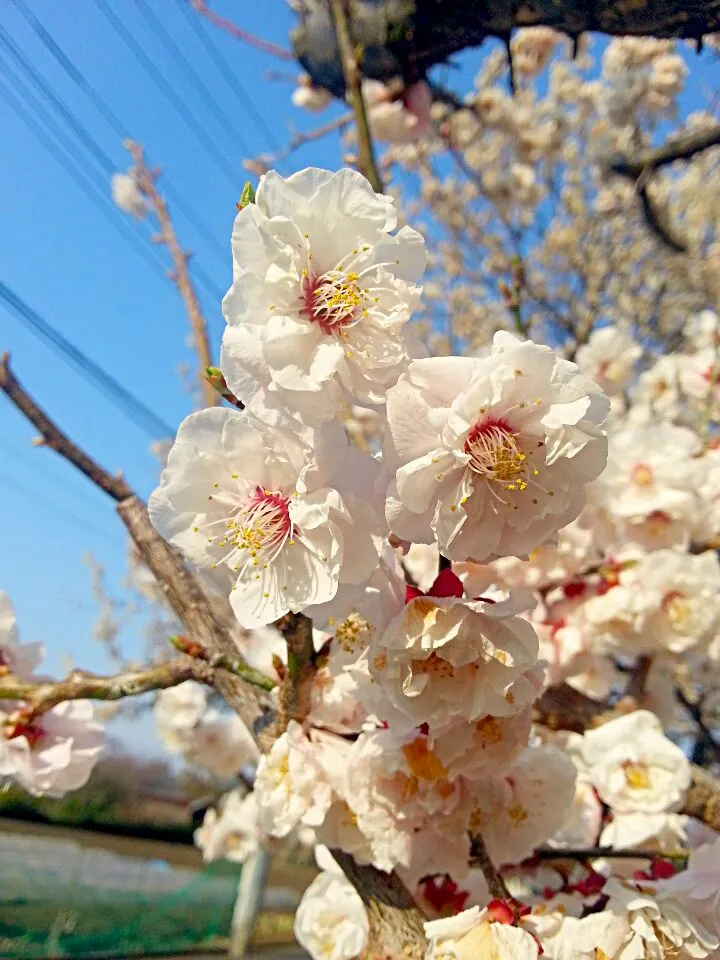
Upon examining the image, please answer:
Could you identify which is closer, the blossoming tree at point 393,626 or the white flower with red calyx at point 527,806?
the blossoming tree at point 393,626

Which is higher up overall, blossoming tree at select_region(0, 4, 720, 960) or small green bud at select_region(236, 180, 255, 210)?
small green bud at select_region(236, 180, 255, 210)

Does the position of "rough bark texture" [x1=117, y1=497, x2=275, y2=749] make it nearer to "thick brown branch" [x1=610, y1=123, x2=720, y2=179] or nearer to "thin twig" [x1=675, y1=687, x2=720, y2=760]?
"thick brown branch" [x1=610, y1=123, x2=720, y2=179]

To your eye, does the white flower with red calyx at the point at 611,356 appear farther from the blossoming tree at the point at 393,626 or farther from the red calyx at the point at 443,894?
the red calyx at the point at 443,894

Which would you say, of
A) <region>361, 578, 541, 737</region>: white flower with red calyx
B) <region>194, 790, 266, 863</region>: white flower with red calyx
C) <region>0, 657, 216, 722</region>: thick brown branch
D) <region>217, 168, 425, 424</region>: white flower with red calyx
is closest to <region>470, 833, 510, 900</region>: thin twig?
<region>361, 578, 541, 737</region>: white flower with red calyx

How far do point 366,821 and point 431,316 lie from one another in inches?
259

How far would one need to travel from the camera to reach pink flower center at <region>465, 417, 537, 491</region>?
0.62 meters

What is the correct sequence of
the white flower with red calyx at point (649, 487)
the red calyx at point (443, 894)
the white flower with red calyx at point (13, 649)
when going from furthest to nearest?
1. the white flower with red calyx at point (649, 487)
2. the white flower with red calyx at point (13, 649)
3. the red calyx at point (443, 894)

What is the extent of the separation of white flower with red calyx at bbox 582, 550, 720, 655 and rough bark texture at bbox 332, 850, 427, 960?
873 mm

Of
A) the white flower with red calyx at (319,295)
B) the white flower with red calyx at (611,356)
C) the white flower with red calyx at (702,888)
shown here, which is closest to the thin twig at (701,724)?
the white flower with red calyx at (611,356)

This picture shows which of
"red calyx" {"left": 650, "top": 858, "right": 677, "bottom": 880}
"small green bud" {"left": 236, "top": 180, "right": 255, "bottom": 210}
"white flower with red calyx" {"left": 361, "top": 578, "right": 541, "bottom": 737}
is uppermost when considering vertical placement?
"small green bud" {"left": 236, "top": 180, "right": 255, "bottom": 210}

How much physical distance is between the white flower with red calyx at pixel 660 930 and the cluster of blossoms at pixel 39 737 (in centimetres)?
83

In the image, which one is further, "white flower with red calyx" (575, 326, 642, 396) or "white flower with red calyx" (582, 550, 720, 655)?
"white flower with red calyx" (575, 326, 642, 396)

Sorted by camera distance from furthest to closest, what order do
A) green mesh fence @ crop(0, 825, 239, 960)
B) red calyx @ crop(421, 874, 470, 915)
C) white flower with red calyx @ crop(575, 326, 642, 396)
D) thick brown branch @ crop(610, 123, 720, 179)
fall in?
green mesh fence @ crop(0, 825, 239, 960), white flower with red calyx @ crop(575, 326, 642, 396), thick brown branch @ crop(610, 123, 720, 179), red calyx @ crop(421, 874, 470, 915)

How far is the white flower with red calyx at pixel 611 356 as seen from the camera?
2428 millimetres
